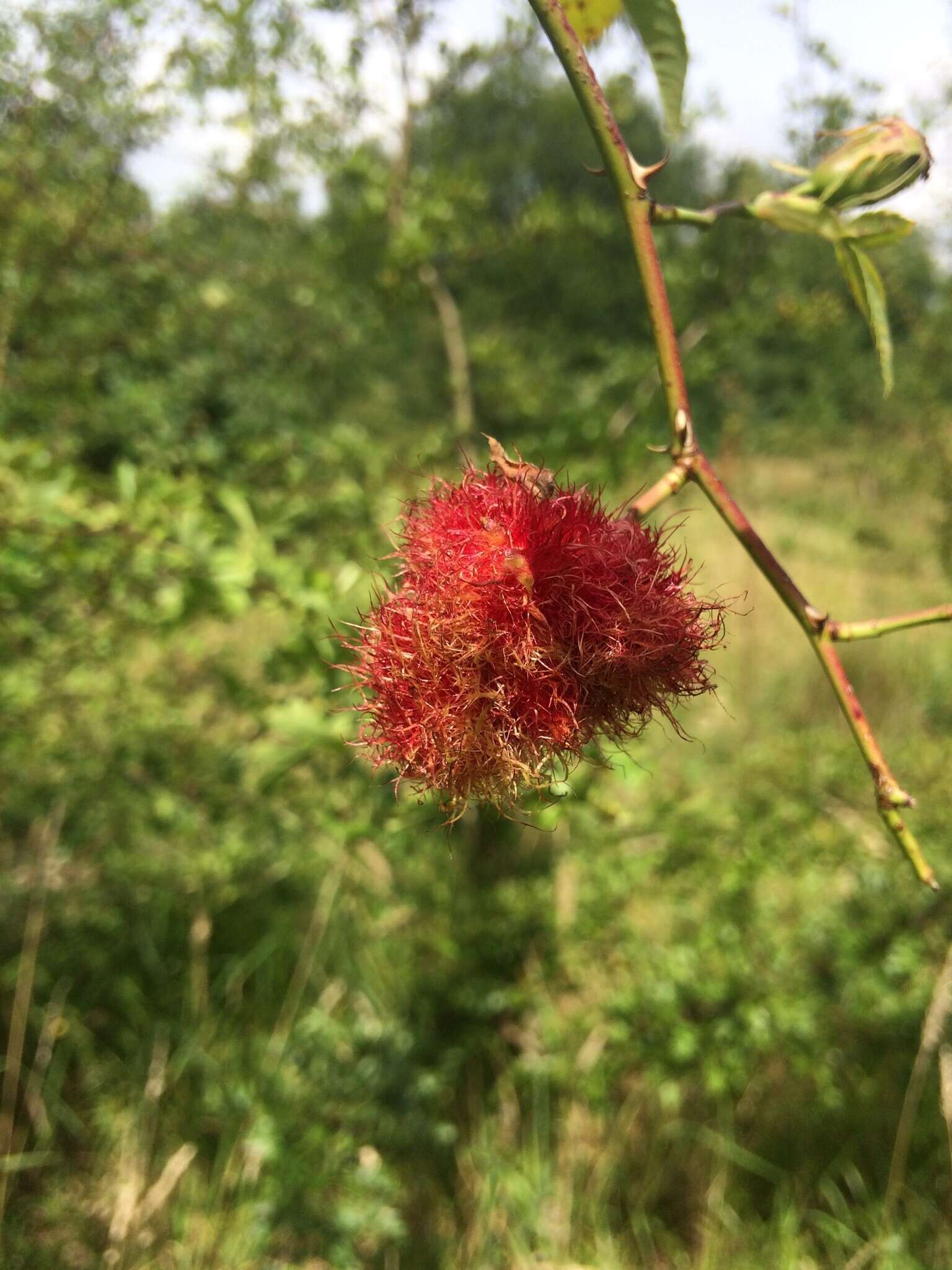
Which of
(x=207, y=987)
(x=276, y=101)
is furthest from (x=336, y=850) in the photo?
(x=276, y=101)

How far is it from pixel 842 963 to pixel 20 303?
2335 mm

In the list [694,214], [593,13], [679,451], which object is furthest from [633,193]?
[593,13]

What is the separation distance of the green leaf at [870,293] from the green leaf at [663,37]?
0.63ft

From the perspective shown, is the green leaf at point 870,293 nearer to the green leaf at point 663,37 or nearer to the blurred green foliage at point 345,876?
the green leaf at point 663,37

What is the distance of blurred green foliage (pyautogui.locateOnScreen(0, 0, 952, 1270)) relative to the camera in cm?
162

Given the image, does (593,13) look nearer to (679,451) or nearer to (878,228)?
(878,228)

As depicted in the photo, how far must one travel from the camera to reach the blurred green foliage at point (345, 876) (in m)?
1.62

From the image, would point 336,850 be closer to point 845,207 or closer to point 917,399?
point 845,207

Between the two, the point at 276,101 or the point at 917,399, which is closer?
the point at 276,101

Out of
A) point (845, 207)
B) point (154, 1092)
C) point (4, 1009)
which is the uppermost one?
point (845, 207)

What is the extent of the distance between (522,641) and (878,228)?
0.44m

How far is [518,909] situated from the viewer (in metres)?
2.11

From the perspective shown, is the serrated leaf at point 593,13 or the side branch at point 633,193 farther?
the serrated leaf at point 593,13

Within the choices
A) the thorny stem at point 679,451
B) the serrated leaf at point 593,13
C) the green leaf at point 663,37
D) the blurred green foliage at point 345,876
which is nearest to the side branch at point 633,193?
the thorny stem at point 679,451
